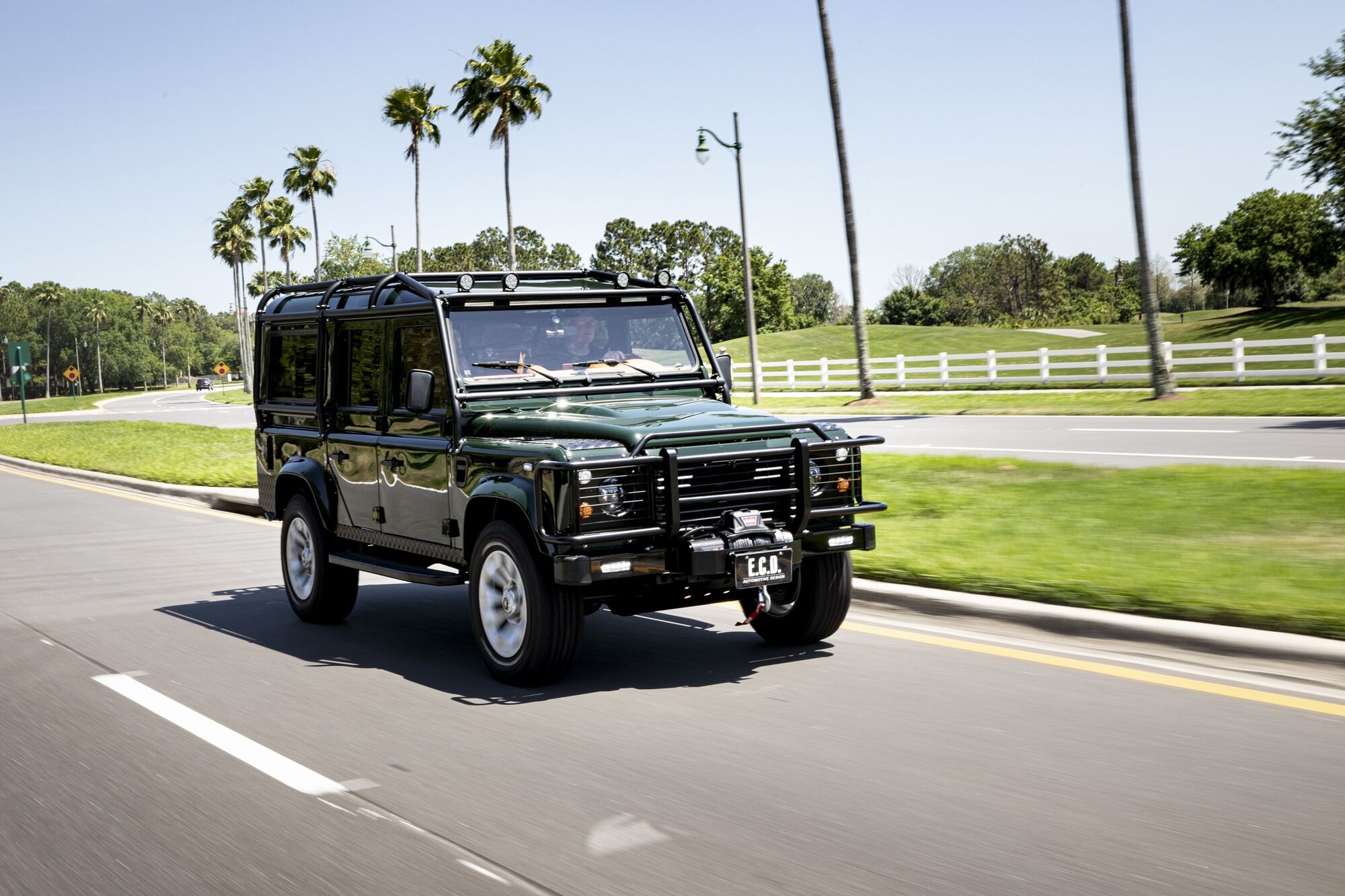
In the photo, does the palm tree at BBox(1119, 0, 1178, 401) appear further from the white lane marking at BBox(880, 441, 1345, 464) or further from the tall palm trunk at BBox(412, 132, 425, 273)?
the tall palm trunk at BBox(412, 132, 425, 273)

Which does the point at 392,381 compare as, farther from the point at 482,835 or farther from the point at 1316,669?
the point at 1316,669

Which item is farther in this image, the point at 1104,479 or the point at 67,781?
the point at 1104,479

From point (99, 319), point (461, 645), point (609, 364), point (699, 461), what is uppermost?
point (99, 319)

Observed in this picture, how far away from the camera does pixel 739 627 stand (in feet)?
26.3

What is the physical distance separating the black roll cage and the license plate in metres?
1.50

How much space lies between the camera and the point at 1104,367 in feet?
110

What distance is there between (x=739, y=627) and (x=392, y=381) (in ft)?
8.58

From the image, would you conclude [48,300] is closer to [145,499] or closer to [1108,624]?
[145,499]

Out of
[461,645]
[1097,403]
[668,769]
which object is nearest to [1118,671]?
[668,769]

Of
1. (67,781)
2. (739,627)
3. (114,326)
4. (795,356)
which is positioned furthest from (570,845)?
(114,326)

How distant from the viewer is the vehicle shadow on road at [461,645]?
664 centimetres

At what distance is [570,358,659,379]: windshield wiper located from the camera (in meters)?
7.66

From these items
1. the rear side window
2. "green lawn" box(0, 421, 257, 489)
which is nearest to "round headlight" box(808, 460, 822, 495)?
the rear side window

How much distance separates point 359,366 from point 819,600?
3.32 metres
